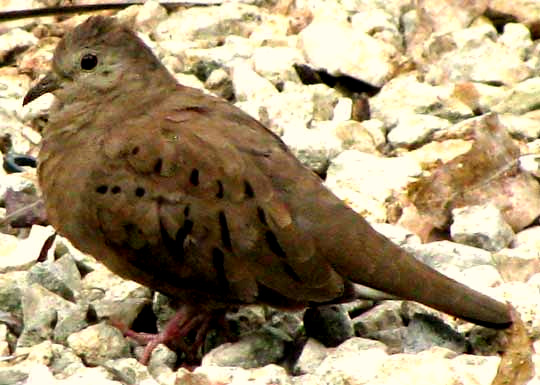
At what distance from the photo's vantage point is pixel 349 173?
23.1 feet

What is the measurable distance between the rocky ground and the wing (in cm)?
22

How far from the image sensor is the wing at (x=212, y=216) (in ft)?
19.2

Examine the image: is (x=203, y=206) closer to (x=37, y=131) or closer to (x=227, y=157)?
(x=227, y=157)

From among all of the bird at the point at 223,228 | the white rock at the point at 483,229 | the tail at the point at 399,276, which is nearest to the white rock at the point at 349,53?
the white rock at the point at 483,229

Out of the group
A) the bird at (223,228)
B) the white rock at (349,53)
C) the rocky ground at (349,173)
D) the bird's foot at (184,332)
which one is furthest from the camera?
the white rock at (349,53)

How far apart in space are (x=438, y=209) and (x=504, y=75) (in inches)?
48.7

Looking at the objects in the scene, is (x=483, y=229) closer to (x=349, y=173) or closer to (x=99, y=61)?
(x=349, y=173)

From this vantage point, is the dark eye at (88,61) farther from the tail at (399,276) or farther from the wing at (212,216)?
the tail at (399,276)

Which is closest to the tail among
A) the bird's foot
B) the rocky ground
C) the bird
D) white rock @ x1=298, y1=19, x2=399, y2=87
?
the bird

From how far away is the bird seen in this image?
5.86 metres

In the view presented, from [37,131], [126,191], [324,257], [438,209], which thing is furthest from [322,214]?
[37,131]

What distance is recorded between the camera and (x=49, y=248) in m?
6.56

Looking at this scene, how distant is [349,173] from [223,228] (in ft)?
4.25

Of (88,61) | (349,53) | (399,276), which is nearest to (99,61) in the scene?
(88,61)
